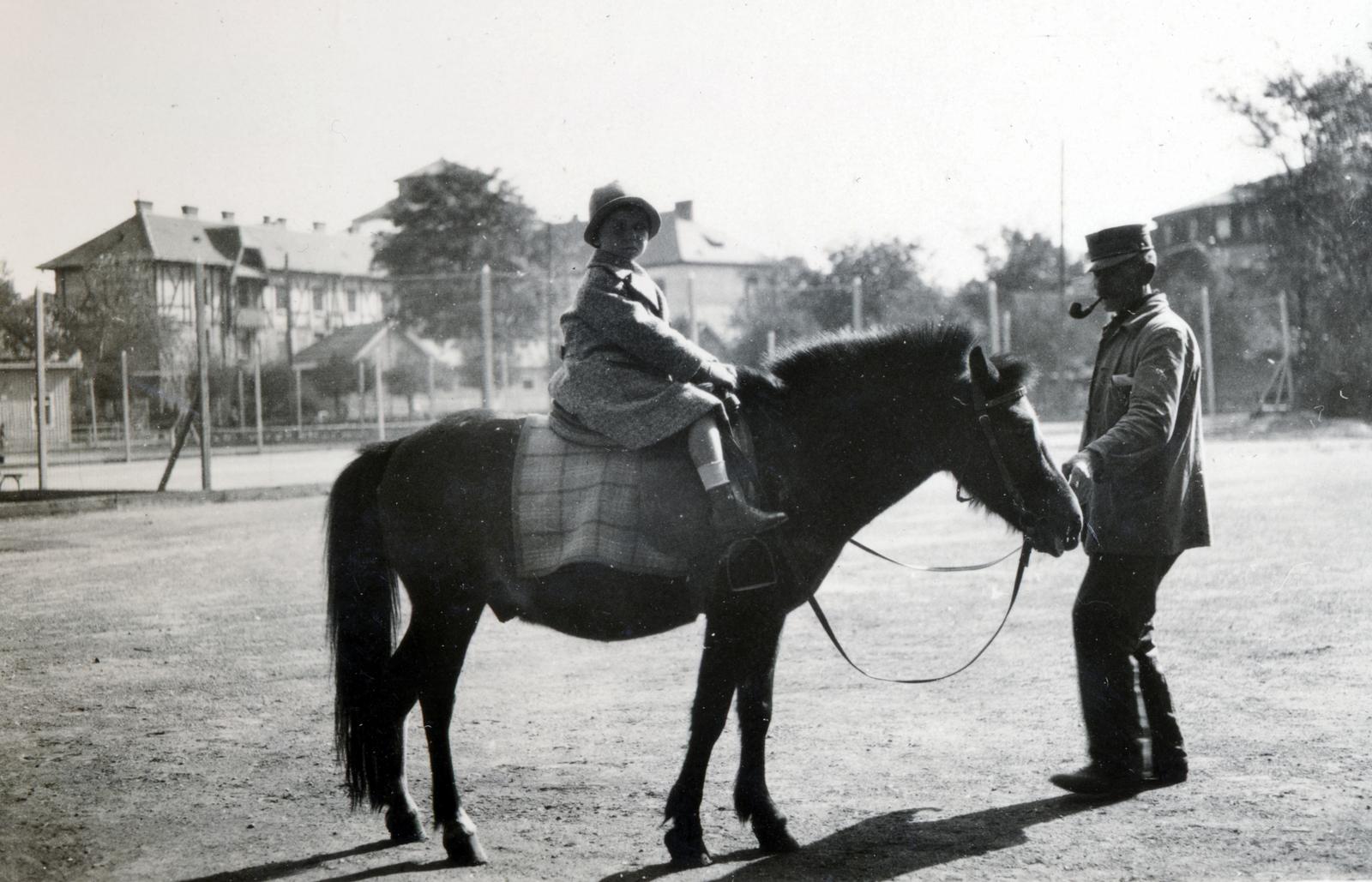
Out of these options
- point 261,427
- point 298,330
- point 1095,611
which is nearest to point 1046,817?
point 1095,611

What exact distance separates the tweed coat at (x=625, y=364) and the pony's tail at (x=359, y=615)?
0.97m

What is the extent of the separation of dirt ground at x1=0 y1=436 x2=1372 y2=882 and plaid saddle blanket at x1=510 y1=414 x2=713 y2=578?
1.03 meters

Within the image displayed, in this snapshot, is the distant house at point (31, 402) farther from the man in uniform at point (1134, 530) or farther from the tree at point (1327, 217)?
the tree at point (1327, 217)

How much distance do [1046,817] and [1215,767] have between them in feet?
3.25

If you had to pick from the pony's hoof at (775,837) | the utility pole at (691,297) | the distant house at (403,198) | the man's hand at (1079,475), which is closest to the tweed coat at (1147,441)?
the man's hand at (1079,475)

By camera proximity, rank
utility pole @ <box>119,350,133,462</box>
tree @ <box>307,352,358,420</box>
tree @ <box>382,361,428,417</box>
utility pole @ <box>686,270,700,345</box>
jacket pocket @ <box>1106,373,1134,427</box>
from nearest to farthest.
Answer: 1. jacket pocket @ <box>1106,373,1134,427</box>
2. utility pole @ <box>119,350,133,462</box>
3. tree @ <box>307,352,358,420</box>
4. tree @ <box>382,361,428,417</box>
5. utility pole @ <box>686,270,700,345</box>

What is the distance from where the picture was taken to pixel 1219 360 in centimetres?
2898

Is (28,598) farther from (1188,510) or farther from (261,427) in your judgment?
(261,427)

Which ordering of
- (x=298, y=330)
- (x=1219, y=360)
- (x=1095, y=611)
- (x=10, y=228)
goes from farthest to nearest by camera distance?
(x=1219, y=360)
(x=298, y=330)
(x=10, y=228)
(x=1095, y=611)

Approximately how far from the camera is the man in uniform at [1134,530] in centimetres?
441

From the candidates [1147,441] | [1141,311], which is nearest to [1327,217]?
[1141,311]

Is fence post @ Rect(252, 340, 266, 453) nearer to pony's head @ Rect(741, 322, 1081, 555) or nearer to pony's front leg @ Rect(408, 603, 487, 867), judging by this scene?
pony's front leg @ Rect(408, 603, 487, 867)

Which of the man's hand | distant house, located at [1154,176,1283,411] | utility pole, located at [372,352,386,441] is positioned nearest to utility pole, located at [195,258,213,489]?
utility pole, located at [372,352,386,441]

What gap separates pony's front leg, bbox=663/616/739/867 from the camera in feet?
12.4
